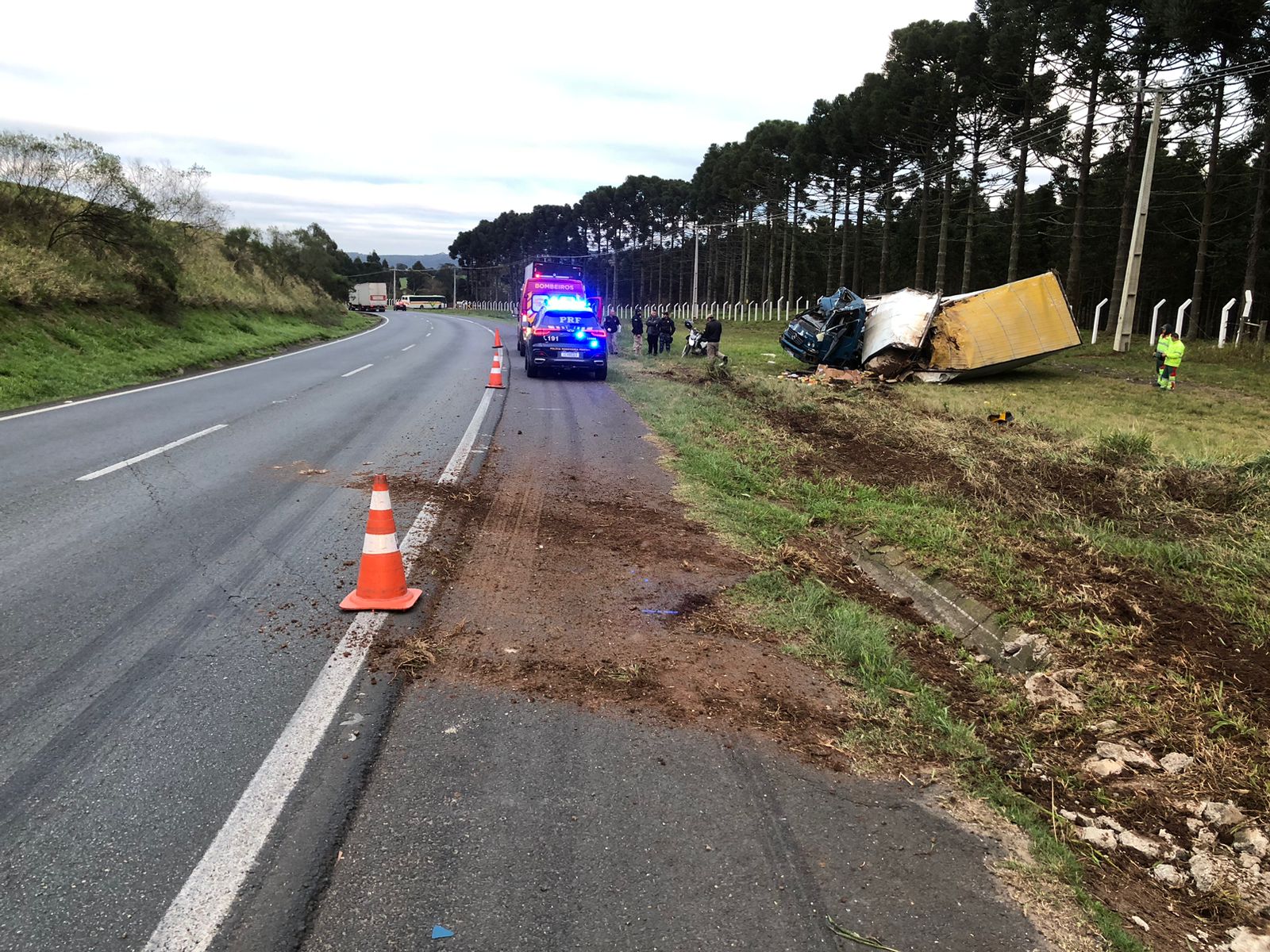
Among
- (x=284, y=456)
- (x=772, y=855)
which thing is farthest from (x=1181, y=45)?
(x=772, y=855)

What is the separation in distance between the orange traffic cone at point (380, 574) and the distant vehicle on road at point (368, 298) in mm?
85243

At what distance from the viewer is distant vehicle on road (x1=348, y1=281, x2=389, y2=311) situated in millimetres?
84188

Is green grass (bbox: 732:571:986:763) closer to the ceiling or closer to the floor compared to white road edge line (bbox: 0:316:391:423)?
closer to the floor

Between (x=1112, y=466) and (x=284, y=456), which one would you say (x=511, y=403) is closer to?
(x=284, y=456)

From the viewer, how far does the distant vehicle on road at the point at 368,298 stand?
84188 mm

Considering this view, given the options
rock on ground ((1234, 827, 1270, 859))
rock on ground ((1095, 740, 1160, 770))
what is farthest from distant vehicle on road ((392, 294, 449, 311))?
rock on ground ((1234, 827, 1270, 859))

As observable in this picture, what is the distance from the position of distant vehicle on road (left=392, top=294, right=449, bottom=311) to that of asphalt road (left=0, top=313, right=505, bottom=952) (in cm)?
11916

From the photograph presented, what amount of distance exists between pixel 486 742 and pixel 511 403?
484 inches

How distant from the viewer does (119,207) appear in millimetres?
25531

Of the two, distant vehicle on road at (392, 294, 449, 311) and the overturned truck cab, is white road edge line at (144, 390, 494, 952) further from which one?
distant vehicle on road at (392, 294, 449, 311)

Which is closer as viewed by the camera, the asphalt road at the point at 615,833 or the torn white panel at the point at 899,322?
the asphalt road at the point at 615,833

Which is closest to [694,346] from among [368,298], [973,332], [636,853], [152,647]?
[973,332]

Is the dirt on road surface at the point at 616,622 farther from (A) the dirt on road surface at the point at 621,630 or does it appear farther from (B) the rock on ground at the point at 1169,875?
(B) the rock on ground at the point at 1169,875

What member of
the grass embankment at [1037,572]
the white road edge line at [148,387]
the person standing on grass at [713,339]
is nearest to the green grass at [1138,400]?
the grass embankment at [1037,572]
